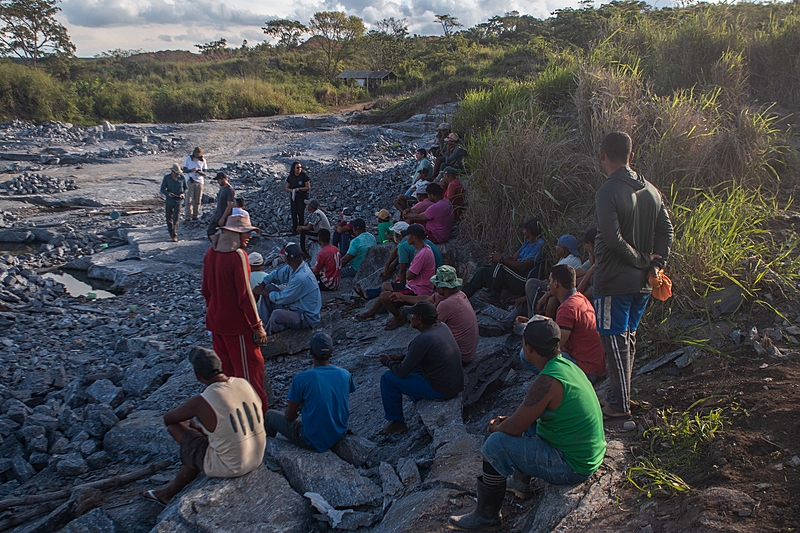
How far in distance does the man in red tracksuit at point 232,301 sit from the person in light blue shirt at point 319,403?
0.73m

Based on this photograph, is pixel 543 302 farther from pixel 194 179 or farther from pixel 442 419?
pixel 194 179

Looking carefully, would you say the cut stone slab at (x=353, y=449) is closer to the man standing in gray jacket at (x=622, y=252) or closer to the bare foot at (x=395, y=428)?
the bare foot at (x=395, y=428)

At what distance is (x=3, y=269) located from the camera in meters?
10.5

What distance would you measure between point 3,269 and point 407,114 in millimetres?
19078

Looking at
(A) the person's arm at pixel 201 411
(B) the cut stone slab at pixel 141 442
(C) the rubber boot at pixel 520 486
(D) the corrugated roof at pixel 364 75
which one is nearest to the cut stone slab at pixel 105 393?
(B) the cut stone slab at pixel 141 442

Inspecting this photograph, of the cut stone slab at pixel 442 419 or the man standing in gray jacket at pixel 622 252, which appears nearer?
the man standing in gray jacket at pixel 622 252

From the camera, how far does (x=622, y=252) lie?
3.42 m

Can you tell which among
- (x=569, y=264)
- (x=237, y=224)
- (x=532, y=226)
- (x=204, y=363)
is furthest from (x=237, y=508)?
(x=532, y=226)

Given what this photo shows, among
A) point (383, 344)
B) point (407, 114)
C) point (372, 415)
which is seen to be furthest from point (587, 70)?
point (407, 114)

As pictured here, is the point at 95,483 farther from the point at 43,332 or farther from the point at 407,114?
the point at 407,114

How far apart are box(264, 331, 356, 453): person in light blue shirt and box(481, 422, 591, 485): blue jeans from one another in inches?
60.3

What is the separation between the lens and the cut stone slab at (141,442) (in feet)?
16.1

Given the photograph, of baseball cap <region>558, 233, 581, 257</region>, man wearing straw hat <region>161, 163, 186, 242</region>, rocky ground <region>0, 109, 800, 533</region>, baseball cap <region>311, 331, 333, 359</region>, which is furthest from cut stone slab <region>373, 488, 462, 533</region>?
man wearing straw hat <region>161, 163, 186, 242</region>

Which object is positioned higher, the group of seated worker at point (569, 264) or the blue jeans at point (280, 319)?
the group of seated worker at point (569, 264)
